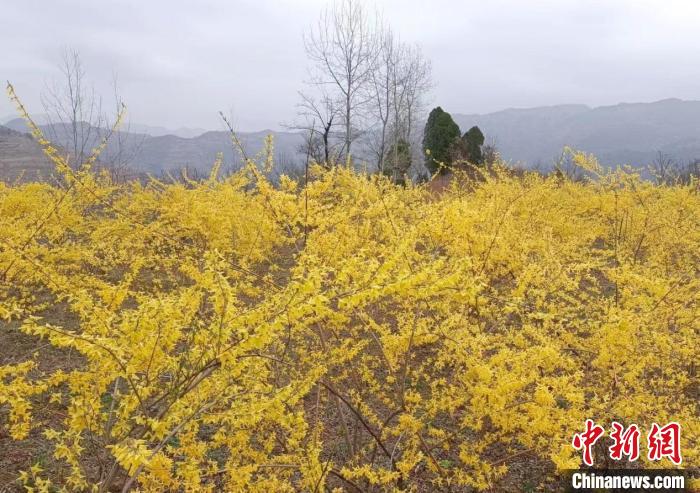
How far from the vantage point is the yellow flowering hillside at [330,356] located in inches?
82.4

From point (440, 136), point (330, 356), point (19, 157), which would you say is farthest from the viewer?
point (19, 157)

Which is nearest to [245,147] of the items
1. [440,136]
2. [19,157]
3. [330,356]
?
[330,356]

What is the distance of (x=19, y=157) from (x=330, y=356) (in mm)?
57318

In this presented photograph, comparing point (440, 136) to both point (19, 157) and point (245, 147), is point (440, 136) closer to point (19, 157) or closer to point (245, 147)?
point (245, 147)

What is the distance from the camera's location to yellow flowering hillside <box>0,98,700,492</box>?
2094 mm

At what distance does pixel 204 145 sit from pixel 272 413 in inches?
5555
